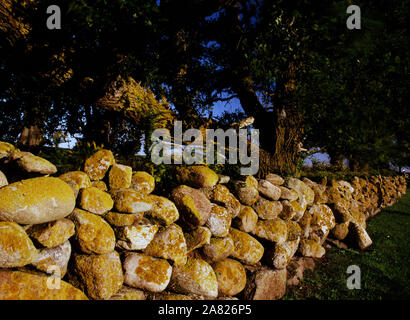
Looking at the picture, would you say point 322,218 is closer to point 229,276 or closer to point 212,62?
point 229,276

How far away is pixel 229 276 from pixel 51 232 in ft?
7.59

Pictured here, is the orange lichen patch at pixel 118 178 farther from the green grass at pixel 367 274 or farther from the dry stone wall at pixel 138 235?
the green grass at pixel 367 274

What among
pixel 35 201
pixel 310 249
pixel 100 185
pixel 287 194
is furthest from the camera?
pixel 310 249

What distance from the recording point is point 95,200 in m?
2.23

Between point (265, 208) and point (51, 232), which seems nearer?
point (51, 232)

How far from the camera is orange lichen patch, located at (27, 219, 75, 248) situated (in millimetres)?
1847

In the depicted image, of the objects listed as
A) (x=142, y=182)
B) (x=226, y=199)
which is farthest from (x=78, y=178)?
(x=226, y=199)

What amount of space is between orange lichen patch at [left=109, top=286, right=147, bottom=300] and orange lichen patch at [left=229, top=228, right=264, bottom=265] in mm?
1454

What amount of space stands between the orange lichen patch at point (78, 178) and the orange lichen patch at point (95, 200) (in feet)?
0.38

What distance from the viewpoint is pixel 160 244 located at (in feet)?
8.38

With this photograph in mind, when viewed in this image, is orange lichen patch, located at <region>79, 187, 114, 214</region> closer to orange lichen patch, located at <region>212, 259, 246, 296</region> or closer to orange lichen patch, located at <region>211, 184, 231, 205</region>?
orange lichen patch, located at <region>211, 184, 231, 205</region>
